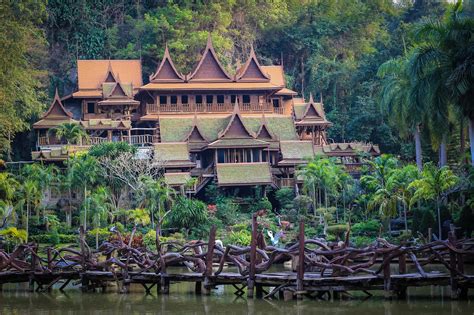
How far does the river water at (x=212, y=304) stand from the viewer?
24.9m

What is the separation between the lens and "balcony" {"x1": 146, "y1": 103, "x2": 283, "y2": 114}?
57375mm

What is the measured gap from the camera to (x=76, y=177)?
45.5m

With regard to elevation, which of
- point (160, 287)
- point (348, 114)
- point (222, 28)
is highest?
point (222, 28)

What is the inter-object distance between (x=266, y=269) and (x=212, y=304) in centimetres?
168

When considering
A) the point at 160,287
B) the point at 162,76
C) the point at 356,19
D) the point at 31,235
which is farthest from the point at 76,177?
the point at 356,19

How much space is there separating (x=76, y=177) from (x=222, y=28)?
996 inches

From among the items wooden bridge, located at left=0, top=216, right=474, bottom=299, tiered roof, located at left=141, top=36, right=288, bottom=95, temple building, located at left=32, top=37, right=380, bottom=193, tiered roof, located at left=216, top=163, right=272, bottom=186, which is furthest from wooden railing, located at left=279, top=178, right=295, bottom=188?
wooden bridge, located at left=0, top=216, right=474, bottom=299

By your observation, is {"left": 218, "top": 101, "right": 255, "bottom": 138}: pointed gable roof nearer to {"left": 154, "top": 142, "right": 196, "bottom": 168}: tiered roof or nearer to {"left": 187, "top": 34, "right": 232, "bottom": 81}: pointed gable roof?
{"left": 154, "top": 142, "right": 196, "bottom": 168}: tiered roof

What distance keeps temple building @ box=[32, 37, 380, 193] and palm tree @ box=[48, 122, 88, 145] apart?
367mm

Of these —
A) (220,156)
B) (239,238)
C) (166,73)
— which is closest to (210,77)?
(166,73)

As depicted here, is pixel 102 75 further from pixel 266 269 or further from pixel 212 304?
pixel 212 304

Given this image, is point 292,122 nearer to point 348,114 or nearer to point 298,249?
point 348,114

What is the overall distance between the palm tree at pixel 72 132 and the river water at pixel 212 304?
855 inches

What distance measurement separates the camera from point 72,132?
169ft
